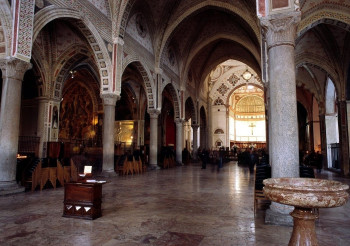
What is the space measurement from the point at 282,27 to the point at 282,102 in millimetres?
1463

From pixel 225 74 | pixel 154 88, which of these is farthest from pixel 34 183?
pixel 225 74

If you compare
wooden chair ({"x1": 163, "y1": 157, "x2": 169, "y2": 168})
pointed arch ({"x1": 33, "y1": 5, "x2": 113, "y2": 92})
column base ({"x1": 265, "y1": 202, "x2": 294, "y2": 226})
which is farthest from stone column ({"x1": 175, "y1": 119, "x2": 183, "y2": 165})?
column base ({"x1": 265, "y1": 202, "x2": 294, "y2": 226})

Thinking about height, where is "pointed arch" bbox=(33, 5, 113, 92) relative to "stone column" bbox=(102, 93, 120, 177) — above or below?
above

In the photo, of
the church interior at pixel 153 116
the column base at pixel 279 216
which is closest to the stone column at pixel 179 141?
the church interior at pixel 153 116

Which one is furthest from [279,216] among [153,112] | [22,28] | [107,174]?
[153,112]

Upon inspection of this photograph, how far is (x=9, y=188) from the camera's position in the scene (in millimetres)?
6945

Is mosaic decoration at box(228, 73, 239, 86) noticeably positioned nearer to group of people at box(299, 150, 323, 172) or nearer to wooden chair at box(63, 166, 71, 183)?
group of people at box(299, 150, 323, 172)

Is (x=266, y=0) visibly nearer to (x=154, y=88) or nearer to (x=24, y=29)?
(x=24, y=29)

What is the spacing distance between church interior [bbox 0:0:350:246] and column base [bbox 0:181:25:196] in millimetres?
35

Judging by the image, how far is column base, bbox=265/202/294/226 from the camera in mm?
4227

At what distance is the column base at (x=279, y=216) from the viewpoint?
423 centimetres

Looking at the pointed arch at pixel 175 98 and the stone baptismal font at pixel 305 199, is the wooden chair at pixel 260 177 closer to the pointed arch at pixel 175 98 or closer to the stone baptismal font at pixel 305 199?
the stone baptismal font at pixel 305 199

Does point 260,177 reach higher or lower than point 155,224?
higher

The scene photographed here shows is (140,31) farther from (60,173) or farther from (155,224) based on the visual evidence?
(155,224)
